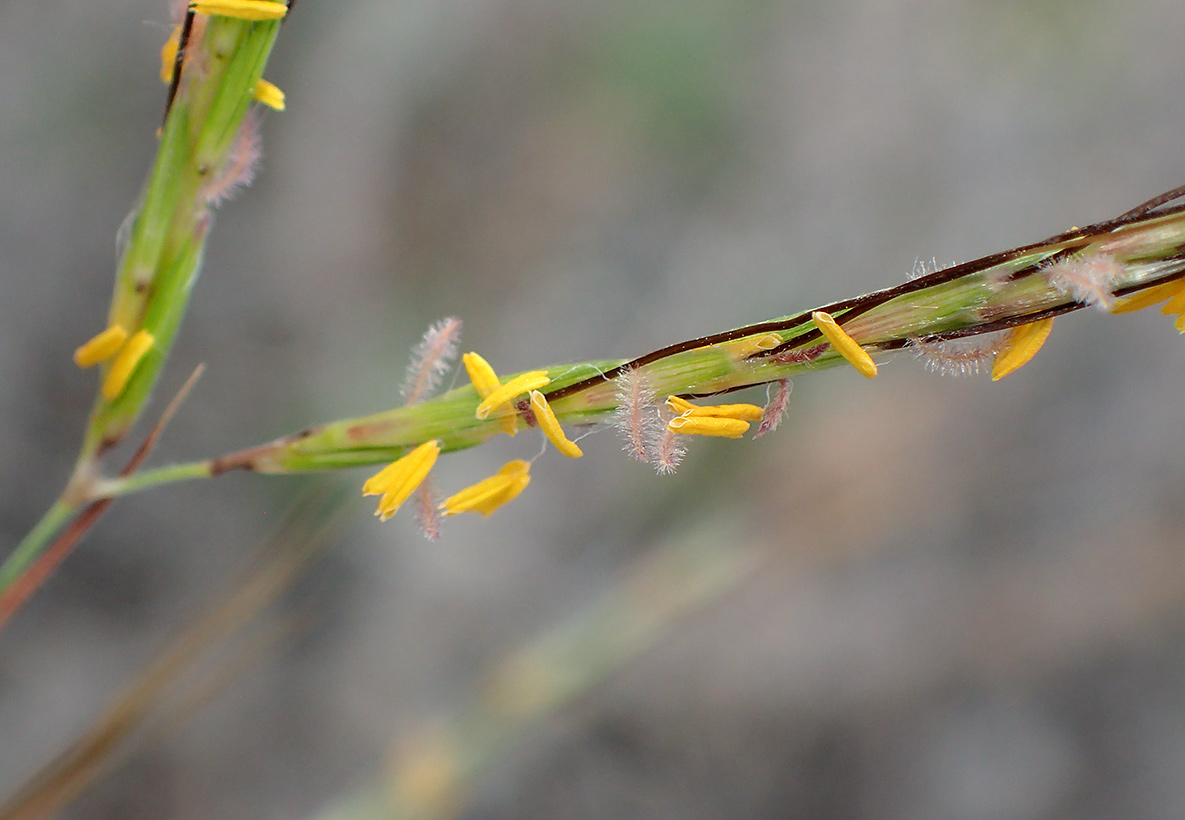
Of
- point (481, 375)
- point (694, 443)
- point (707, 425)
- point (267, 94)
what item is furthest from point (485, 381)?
point (694, 443)

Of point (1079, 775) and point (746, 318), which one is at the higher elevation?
point (746, 318)

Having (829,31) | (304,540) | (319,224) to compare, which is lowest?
(304,540)

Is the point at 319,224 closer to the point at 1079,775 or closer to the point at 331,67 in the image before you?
the point at 331,67

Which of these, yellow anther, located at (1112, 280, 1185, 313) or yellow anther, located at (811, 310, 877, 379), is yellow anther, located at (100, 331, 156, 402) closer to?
yellow anther, located at (811, 310, 877, 379)

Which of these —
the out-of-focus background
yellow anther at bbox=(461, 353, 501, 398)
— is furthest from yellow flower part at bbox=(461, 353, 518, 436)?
the out-of-focus background

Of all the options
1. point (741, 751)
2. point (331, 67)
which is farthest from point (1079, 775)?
point (331, 67)

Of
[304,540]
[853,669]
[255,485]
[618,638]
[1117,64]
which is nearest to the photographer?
[304,540]

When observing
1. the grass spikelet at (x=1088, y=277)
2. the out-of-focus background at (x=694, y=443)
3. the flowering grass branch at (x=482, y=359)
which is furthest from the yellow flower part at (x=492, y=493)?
the out-of-focus background at (x=694, y=443)
